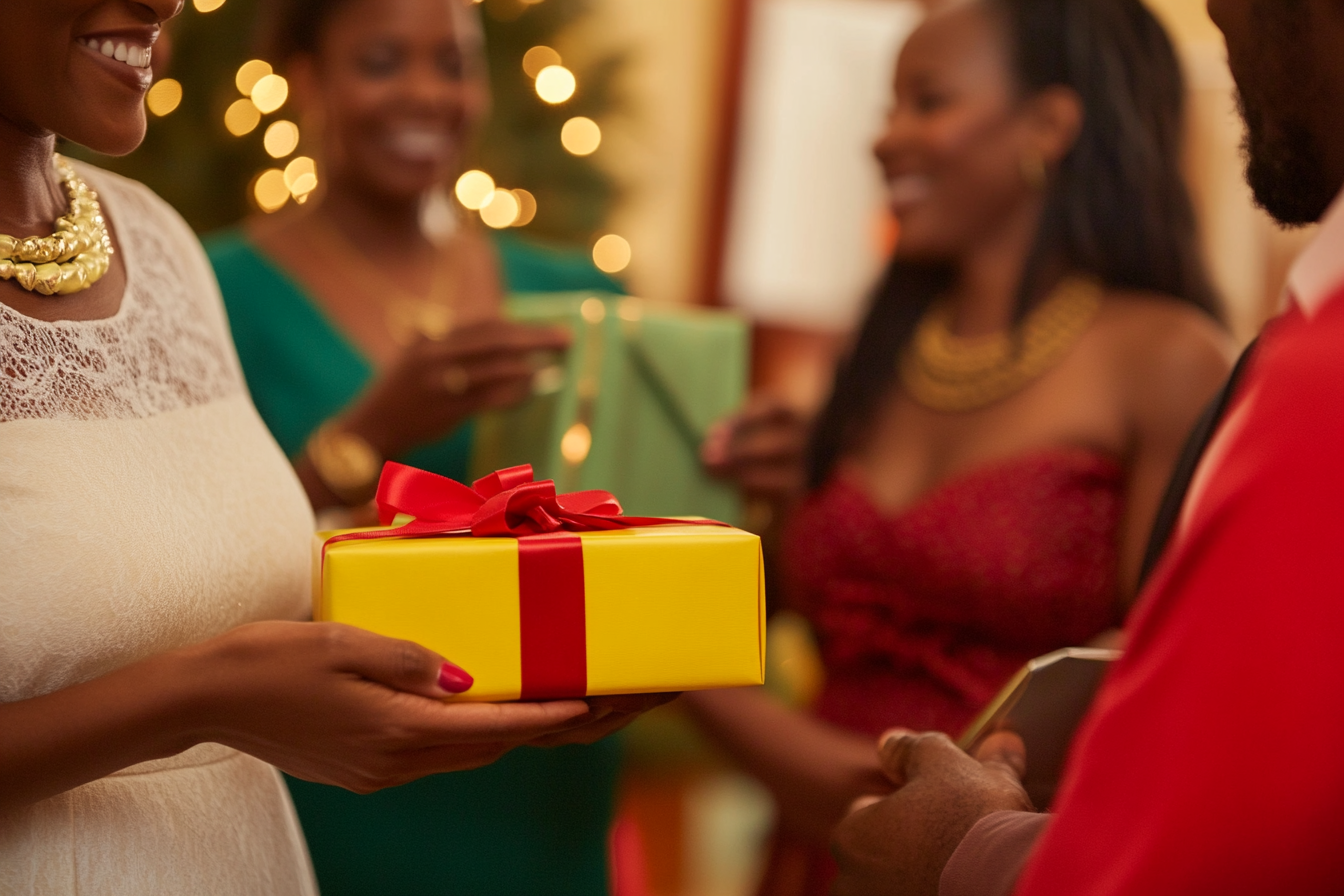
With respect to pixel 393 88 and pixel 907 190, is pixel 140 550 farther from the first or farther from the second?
pixel 907 190

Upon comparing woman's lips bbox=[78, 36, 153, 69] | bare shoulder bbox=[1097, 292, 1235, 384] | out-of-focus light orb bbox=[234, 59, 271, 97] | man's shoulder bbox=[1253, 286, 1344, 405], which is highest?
out-of-focus light orb bbox=[234, 59, 271, 97]

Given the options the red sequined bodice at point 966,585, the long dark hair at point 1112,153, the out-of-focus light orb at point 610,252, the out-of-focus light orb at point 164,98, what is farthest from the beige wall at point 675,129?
the red sequined bodice at point 966,585

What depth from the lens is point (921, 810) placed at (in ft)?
3.27

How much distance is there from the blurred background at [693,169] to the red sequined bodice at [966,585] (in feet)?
1.75

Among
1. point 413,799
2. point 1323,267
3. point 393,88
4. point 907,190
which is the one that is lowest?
point 413,799

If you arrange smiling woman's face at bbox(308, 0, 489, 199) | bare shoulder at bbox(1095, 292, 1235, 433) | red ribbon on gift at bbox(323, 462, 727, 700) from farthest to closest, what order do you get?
smiling woman's face at bbox(308, 0, 489, 199) → bare shoulder at bbox(1095, 292, 1235, 433) → red ribbon on gift at bbox(323, 462, 727, 700)

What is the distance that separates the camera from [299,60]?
2.08 m

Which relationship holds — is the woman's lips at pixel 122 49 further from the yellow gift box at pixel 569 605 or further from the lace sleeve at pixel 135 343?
the yellow gift box at pixel 569 605

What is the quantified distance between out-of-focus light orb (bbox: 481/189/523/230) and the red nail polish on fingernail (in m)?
2.55

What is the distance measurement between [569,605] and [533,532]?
75 millimetres

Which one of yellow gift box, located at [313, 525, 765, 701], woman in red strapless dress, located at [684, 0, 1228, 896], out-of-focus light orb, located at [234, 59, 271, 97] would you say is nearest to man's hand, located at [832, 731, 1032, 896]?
yellow gift box, located at [313, 525, 765, 701]

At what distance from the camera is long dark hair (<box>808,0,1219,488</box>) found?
1.81m

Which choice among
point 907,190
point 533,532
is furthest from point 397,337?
point 533,532

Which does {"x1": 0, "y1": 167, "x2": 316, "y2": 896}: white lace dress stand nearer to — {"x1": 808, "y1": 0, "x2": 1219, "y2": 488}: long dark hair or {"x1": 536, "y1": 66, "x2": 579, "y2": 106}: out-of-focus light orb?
{"x1": 808, "y1": 0, "x2": 1219, "y2": 488}: long dark hair
